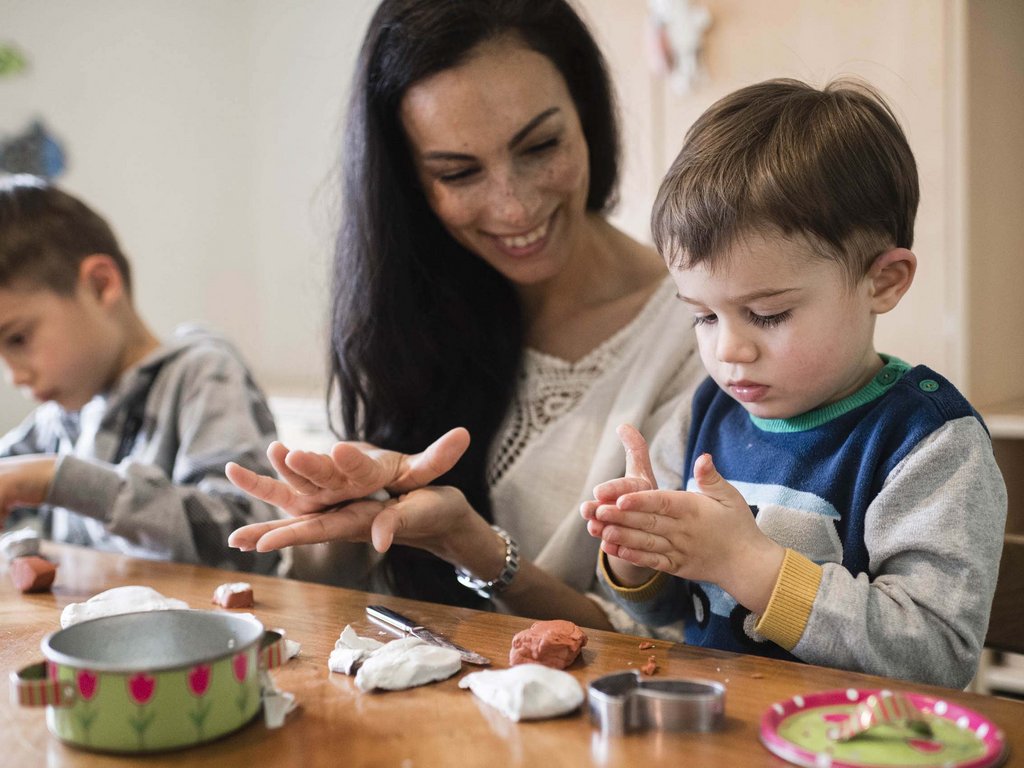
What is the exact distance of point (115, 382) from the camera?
5.83 feet

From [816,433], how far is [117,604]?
70 cm

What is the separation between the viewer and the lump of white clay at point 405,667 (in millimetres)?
803

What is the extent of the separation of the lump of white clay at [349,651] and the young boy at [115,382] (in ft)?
2.18

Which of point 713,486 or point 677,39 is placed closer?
point 713,486

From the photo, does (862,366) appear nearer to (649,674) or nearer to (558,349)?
(649,674)

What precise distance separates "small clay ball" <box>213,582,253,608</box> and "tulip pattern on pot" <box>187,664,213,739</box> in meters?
0.39

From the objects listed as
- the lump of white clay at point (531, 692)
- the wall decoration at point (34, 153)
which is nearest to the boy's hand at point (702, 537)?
the lump of white clay at point (531, 692)

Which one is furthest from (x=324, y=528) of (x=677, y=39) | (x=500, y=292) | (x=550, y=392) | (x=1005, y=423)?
(x=677, y=39)

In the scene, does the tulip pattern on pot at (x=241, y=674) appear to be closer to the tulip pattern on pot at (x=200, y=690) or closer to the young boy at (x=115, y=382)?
the tulip pattern on pot at (x=200, y=690)

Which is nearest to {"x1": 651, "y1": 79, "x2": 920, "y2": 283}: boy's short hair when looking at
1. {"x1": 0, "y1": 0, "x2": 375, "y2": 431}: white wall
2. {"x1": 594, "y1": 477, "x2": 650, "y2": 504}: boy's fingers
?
{"x1": 594, "y1": 477, "x2": 650, "y2": 504}: boy's fingers

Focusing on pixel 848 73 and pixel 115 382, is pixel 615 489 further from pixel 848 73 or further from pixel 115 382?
pixel 848 73

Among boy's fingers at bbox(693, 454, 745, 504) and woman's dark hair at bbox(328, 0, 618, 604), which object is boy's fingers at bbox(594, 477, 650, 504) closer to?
boy's fingers at bbox(693, 454, 745, 504)

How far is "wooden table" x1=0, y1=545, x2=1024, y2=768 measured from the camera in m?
0.68

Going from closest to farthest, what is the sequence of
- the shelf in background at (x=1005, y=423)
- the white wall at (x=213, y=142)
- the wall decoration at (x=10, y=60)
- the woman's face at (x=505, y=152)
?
1. the woman's face at (x=505, y=152)
2. the shelf in background at (x=1005, y=423)
3. the wall decoration at (x=10, y=60)
4. the white wall at (x=213, y=142)
